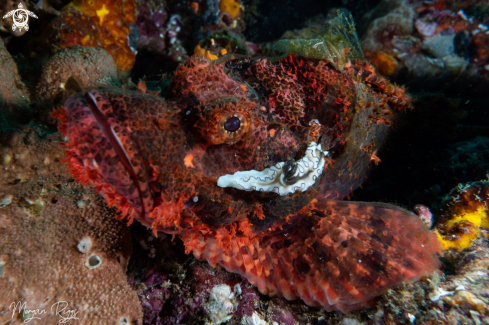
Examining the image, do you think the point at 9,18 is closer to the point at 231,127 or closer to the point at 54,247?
the point at 54,247

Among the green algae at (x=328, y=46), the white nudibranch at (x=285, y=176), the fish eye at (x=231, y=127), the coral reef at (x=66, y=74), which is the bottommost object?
the coral reef at (x=66, y=74)

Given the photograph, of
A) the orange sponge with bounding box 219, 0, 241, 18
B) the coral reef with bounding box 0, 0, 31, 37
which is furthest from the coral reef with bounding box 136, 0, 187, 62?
the coral reef with bounding box 0, 0, 31, 37

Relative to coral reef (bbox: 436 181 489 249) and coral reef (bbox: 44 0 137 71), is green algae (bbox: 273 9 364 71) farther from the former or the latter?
A: coral reef (bbox: 44 0 137 71)

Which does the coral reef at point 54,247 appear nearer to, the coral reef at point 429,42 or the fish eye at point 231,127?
the fish eye at point 231,127

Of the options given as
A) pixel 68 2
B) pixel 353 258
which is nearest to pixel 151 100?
pixel 353 258

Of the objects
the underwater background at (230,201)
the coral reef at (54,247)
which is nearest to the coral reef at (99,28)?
the underwater background at (230,201)

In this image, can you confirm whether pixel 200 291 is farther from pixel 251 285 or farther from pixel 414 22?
pixel 414 22

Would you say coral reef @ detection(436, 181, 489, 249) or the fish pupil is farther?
coral reef @ detection(436, 181, 489, 249)
